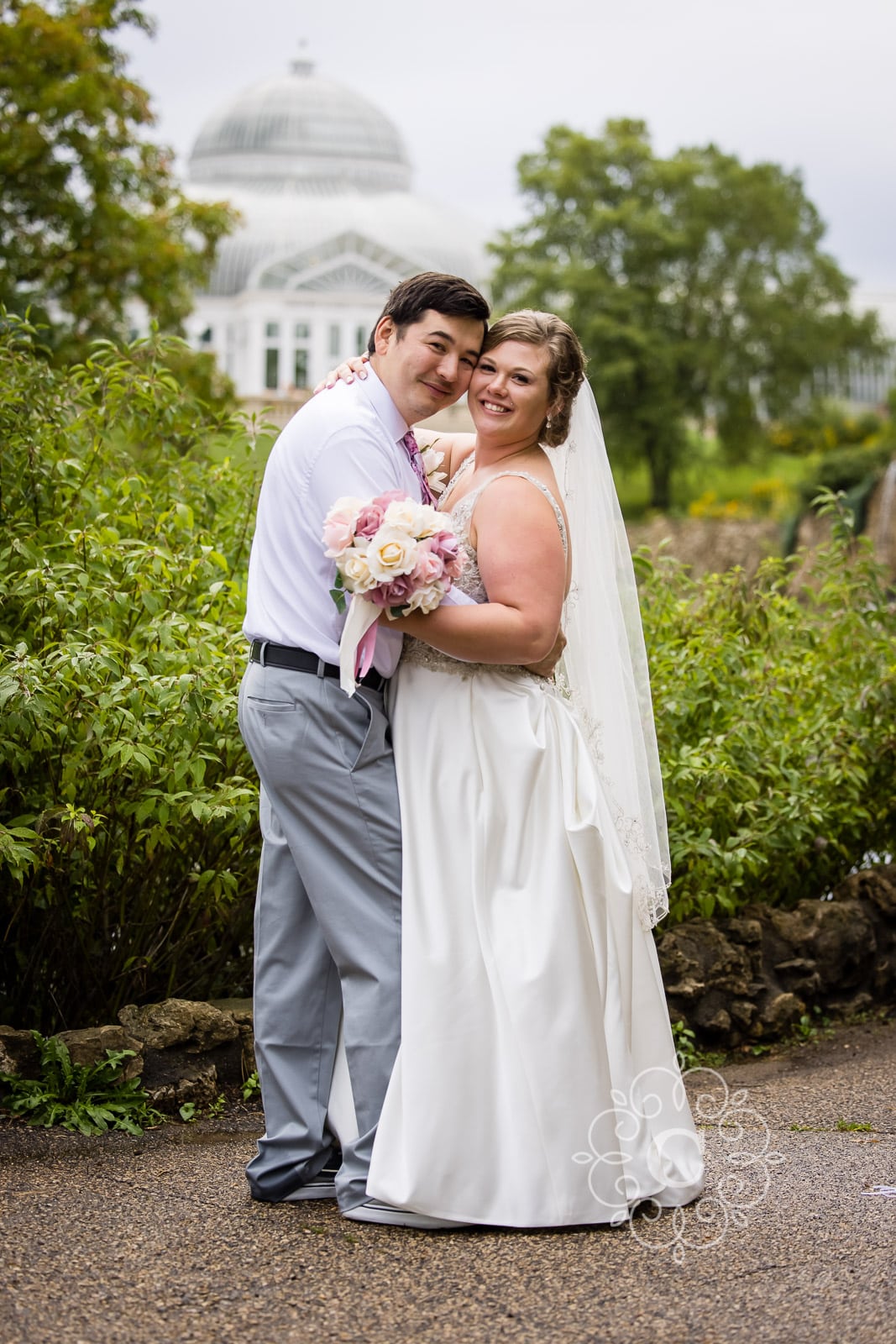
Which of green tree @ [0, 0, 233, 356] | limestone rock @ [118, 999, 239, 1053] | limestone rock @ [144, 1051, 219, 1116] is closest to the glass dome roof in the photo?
green tree @ [0, 0, 233, 356]

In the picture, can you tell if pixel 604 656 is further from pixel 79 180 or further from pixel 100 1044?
pixel 79 180

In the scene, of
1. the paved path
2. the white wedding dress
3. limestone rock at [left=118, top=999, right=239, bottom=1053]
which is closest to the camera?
the paved path

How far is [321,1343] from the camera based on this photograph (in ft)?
10.2

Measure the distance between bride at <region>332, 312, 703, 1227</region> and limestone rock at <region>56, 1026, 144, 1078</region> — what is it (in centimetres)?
115

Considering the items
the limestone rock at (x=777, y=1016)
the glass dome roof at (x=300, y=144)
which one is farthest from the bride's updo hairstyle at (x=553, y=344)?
the glass dome roof at (x=300, y=144)

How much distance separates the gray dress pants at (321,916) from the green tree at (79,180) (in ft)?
50.5

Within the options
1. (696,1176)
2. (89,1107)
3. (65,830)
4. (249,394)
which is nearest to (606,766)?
(696,1176)

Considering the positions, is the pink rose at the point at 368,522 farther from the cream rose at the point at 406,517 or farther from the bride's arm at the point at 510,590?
the bride's arm at the point at 510,590

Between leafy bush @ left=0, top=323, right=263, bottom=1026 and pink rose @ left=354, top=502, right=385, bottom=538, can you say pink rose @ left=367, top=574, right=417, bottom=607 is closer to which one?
pink rose @ left=354, top=502, right=385, bottom=538

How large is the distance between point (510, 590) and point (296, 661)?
0.56 meters

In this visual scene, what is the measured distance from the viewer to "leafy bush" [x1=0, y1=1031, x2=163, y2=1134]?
459cm

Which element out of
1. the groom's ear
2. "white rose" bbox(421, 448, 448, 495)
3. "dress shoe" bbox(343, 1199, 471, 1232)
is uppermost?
the groom's ear

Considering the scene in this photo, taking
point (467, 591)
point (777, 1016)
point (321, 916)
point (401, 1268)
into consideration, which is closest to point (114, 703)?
point (321, 916)

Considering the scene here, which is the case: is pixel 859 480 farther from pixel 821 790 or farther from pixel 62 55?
pixel 821 790
